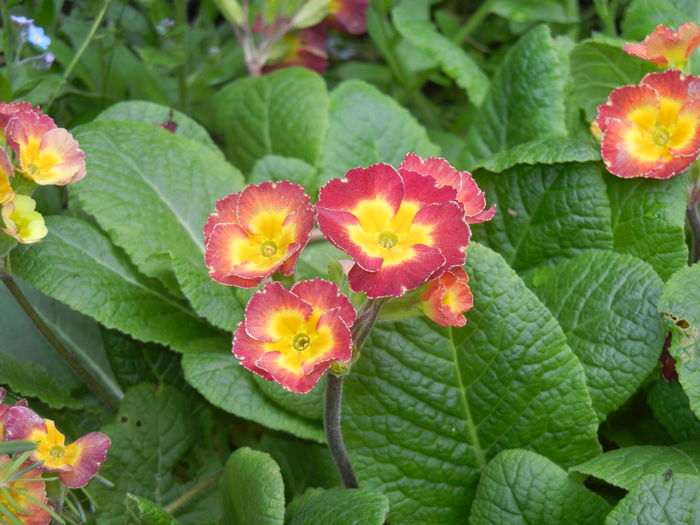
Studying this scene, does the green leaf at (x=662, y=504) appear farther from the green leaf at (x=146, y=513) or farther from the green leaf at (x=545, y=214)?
the green leaf at (x=146, y=513)

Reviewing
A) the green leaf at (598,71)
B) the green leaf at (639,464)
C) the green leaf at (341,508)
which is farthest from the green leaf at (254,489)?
the green leaf at (598,71)

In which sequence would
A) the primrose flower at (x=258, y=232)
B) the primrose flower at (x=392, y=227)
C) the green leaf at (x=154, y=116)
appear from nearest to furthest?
the primrose flower at (x=392, y=227), the primrose flower at (x=258, y=232), the green leaf at (x=154, y=116)

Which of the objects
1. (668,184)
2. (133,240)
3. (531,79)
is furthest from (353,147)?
(668,184)

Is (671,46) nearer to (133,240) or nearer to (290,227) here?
(290,227)

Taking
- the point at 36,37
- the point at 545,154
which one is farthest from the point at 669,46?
the point at 36,37

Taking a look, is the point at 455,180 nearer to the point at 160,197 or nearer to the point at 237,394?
the point at 237,394

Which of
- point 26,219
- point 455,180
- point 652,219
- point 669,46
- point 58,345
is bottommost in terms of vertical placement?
point 58,345

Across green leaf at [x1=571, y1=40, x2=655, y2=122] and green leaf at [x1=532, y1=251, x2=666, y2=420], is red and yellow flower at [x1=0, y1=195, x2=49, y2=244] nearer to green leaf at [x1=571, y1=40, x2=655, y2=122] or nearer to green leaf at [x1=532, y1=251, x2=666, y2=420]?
green leaf at [x1=532, y1=251, x2=666, y2=420]
